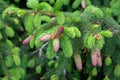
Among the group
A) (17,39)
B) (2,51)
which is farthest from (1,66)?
(17,39)

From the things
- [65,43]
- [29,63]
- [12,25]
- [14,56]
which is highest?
[65,43]

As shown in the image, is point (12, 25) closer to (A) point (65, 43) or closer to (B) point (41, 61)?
(B) point (41, 61)

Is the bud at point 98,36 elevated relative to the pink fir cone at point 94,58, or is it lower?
elevated

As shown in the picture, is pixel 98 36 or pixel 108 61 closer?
pixel 98 36

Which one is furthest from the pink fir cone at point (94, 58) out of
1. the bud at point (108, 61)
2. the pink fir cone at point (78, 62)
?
the bud at point (108, 61)

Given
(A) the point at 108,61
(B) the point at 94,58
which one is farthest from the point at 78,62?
(A) the point at 108,61

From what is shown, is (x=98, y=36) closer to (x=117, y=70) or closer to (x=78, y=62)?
(x=78, y=62)

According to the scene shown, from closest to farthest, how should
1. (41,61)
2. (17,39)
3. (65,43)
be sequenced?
(65,43)
(41,61)
(17,39)

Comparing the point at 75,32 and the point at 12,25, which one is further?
the point at 12,25

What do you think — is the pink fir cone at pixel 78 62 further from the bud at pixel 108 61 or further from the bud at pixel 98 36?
the bud at pixel 108 61

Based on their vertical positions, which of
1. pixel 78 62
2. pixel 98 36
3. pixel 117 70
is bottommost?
pixel 117 70

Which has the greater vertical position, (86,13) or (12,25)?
(86,13)
